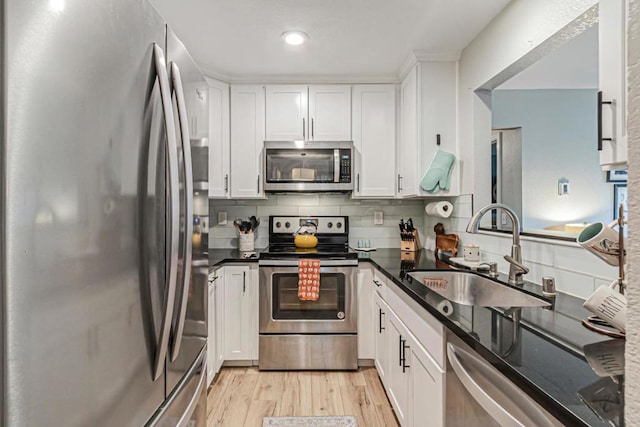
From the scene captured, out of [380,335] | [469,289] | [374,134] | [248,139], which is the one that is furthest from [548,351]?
[248,139]

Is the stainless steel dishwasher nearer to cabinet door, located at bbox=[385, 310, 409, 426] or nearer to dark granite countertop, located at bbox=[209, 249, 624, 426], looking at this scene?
dark granite countertop, located at bbox=[209, 249, 624, 426]

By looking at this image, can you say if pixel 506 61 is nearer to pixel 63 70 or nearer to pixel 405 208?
pixel 405 208

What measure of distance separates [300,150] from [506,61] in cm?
157

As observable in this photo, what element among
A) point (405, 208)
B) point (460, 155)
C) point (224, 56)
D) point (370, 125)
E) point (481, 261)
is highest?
point (224, 56)

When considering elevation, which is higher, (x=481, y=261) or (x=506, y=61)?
(x=506, y=61)

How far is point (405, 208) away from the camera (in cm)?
339

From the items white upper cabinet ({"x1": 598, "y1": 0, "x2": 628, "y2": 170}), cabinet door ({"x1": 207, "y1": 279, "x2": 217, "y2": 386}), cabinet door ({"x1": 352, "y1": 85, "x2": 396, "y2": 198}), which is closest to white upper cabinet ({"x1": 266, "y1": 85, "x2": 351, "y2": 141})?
cabinet door ({"x1": 352, "y1": 85, "x2": 396, "y2": 198})

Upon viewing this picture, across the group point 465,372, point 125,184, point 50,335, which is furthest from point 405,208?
point 50,335

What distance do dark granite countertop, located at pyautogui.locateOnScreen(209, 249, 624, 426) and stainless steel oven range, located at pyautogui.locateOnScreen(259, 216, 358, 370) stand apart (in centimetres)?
115

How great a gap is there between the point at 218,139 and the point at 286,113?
0.60 m

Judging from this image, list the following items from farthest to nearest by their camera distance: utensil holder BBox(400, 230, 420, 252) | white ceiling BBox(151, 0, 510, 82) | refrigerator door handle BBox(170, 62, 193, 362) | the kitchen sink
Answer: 1. utensil holder BBox(400, 230, 420, 252)
2. white ceiling BBox(151, 0, 510, 82)
3. the kitchen sink
4. refrigerator door handle BBox(170, 62, 193, 362)

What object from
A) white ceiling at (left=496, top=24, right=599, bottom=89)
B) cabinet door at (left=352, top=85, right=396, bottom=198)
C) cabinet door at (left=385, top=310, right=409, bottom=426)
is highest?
white ceiling at (left=496, top=24, right=599, bottom=89)

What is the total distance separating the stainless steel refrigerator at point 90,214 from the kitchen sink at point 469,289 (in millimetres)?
1503

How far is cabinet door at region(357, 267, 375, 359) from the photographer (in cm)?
279
